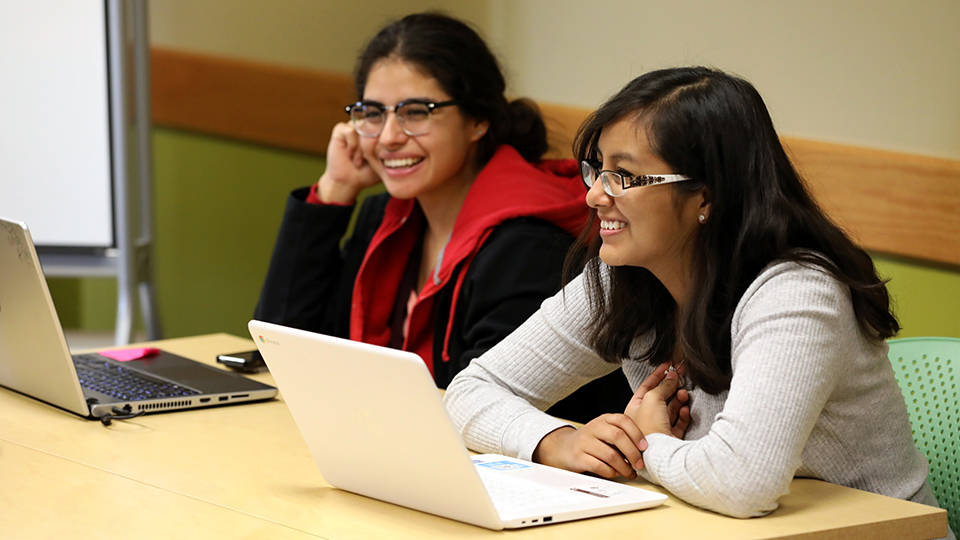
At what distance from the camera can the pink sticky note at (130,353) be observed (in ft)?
5.82

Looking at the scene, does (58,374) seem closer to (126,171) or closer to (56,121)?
(126,171)

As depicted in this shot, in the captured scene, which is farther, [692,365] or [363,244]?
[363,244]

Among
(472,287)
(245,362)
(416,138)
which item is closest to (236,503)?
(245,362)

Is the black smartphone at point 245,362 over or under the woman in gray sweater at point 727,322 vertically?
under

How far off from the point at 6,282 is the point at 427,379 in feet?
2.69

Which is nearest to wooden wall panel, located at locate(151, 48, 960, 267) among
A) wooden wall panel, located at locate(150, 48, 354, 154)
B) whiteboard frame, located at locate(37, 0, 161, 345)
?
wooden wall panel, located at locate(150, 48, 354, 154)

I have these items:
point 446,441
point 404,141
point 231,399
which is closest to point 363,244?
point 404,141

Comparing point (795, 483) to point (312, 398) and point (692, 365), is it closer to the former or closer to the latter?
point (692, 365)

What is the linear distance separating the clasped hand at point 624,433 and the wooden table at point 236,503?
4 centimetres

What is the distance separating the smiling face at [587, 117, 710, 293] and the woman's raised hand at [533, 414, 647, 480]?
209 millimetres

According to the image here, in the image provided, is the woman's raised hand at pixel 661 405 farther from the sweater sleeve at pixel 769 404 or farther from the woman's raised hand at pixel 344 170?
the woman's raised hand at pixel 344 170

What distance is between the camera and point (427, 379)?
92 centimetres

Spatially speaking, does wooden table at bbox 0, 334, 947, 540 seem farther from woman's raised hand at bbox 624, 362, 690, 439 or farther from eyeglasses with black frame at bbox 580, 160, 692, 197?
eyeglasses with black frame at bbox 580, 160, 692, 197

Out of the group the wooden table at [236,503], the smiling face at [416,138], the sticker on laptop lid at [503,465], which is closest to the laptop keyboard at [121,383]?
the wooden table at [236,503]
